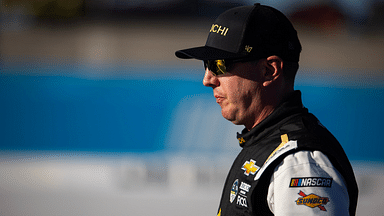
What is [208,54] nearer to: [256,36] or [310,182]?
[256,36]

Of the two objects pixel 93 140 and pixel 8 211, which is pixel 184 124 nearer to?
pixel 93 140

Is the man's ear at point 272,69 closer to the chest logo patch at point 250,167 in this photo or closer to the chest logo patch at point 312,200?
the chest logo patch at point 250,167

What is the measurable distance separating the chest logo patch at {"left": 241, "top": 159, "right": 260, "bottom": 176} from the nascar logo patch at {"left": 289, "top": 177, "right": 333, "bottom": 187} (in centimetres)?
16

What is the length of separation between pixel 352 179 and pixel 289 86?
0.36m

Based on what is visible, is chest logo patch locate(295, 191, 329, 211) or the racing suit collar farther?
the racing suit collar

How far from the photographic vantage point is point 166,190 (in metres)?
5.57

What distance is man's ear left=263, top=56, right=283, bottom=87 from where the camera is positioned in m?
1.24

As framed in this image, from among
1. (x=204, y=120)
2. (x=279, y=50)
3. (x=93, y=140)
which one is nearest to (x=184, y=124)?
(x=204, y=120)

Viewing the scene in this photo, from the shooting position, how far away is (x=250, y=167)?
3.89 ft

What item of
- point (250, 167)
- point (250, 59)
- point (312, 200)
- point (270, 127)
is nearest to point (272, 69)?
point (250, 59)

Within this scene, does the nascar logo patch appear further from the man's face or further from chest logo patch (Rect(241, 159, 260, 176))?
the man's face

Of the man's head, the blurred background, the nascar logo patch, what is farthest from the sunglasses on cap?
the blurred background

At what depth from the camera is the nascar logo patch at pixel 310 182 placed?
38.8 inches

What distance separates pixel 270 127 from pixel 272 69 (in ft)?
0.62
